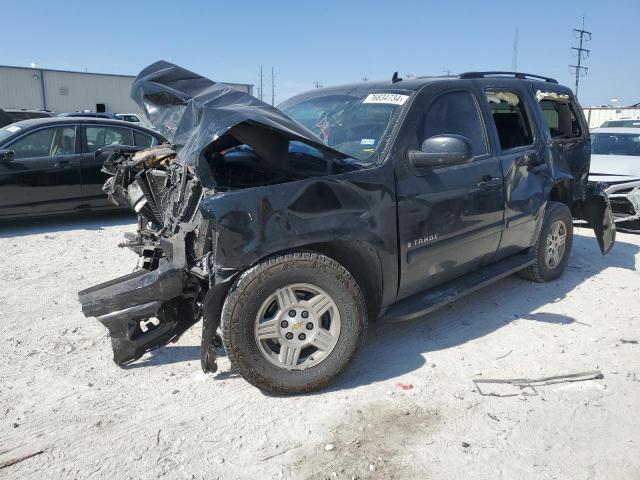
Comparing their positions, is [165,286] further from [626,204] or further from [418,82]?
[626,204]

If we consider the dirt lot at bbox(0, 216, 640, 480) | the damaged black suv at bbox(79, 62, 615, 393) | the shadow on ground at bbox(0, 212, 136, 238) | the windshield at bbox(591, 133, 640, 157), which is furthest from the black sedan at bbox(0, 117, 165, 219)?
the windshield at bbox(591, 133, 640, 157)

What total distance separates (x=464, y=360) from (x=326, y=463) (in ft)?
4.90

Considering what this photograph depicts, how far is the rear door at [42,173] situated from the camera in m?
7.20

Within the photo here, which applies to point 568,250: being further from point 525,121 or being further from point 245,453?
point 245,453

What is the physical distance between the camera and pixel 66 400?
3188mm

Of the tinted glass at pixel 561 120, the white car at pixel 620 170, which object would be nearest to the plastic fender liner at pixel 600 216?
the tinted glass at pixel 561 120

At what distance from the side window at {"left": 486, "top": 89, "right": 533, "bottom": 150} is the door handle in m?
0.38

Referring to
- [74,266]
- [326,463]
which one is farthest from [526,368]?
[74,266]

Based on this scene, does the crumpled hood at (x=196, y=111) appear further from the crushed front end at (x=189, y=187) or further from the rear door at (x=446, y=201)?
the rear door at (x=446, y=201)

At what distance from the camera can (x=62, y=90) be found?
135 ft

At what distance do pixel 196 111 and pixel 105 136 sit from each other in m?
5.51

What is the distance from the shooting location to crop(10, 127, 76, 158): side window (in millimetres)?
7414

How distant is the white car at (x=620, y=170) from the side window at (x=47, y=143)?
7857mm

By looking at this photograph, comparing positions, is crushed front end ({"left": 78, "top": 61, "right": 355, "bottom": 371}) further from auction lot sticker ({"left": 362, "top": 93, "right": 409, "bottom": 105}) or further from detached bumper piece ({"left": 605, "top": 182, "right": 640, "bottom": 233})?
detached bumper piece ({"left": 605, "top": 182, "right": 640, "bottom": 233})
